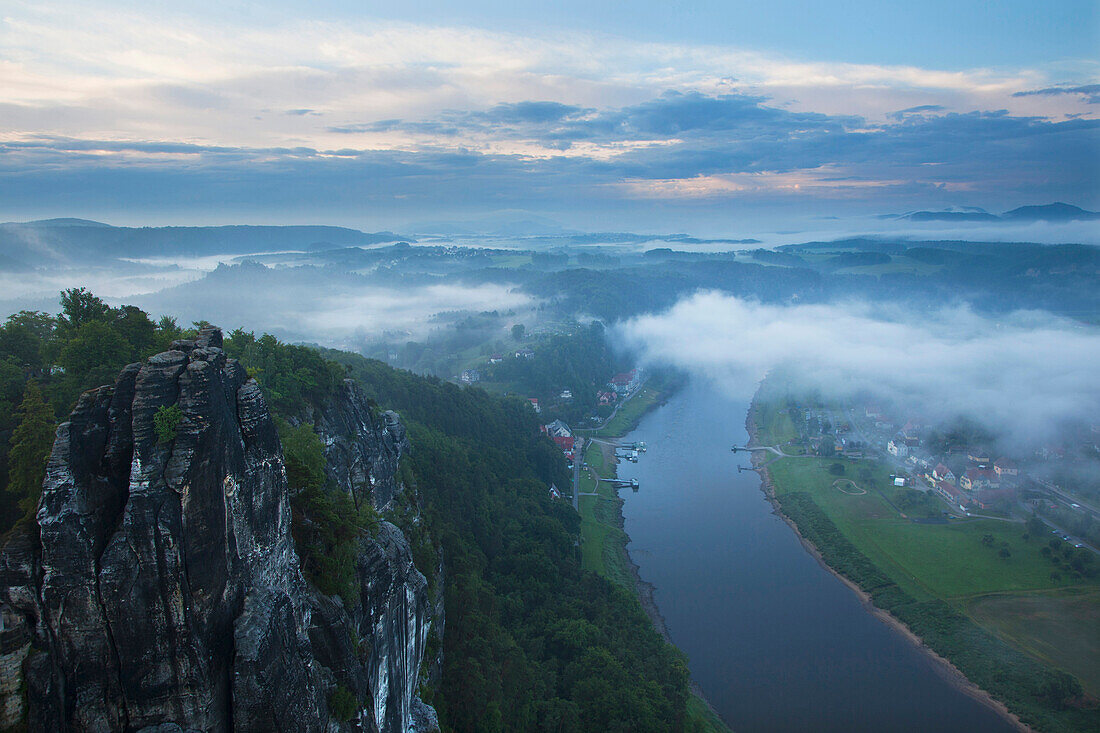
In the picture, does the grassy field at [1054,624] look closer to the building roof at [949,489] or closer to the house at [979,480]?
the building roof at [949,489]

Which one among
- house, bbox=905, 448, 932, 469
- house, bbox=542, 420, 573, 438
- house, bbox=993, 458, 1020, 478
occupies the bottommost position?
house, bbox=905, 448, 932, 469

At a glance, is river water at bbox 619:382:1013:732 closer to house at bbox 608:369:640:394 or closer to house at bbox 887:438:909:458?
house at bbox 887:438:909:458

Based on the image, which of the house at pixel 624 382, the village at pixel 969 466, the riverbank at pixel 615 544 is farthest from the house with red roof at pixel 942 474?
the house at pixel 624 382

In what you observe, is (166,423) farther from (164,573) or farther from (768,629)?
(768,629)

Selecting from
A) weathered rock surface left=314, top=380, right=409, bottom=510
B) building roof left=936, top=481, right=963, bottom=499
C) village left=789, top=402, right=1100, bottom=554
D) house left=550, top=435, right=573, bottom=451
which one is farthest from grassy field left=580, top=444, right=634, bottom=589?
building roof left=936, top=481, right=963, bottom=499

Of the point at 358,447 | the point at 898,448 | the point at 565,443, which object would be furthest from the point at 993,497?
the point at 358,447

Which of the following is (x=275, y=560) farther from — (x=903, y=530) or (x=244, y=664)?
(x=903, y=530)

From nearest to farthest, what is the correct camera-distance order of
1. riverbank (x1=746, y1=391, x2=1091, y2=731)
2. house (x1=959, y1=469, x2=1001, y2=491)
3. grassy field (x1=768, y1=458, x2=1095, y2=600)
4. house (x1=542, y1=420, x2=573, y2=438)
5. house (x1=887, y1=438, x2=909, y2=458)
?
riverbank (x1=746, y1=391, x2=1091, y2=731), grassy field (x1=768, y1=458, x2=1095, y2=600), house (x1=959, y1=469, x2=1001, y2=491), house (x1=887, y1=438, x2=909, y2=458), house (x1=542, y1=420, x2=573, y2=438)
